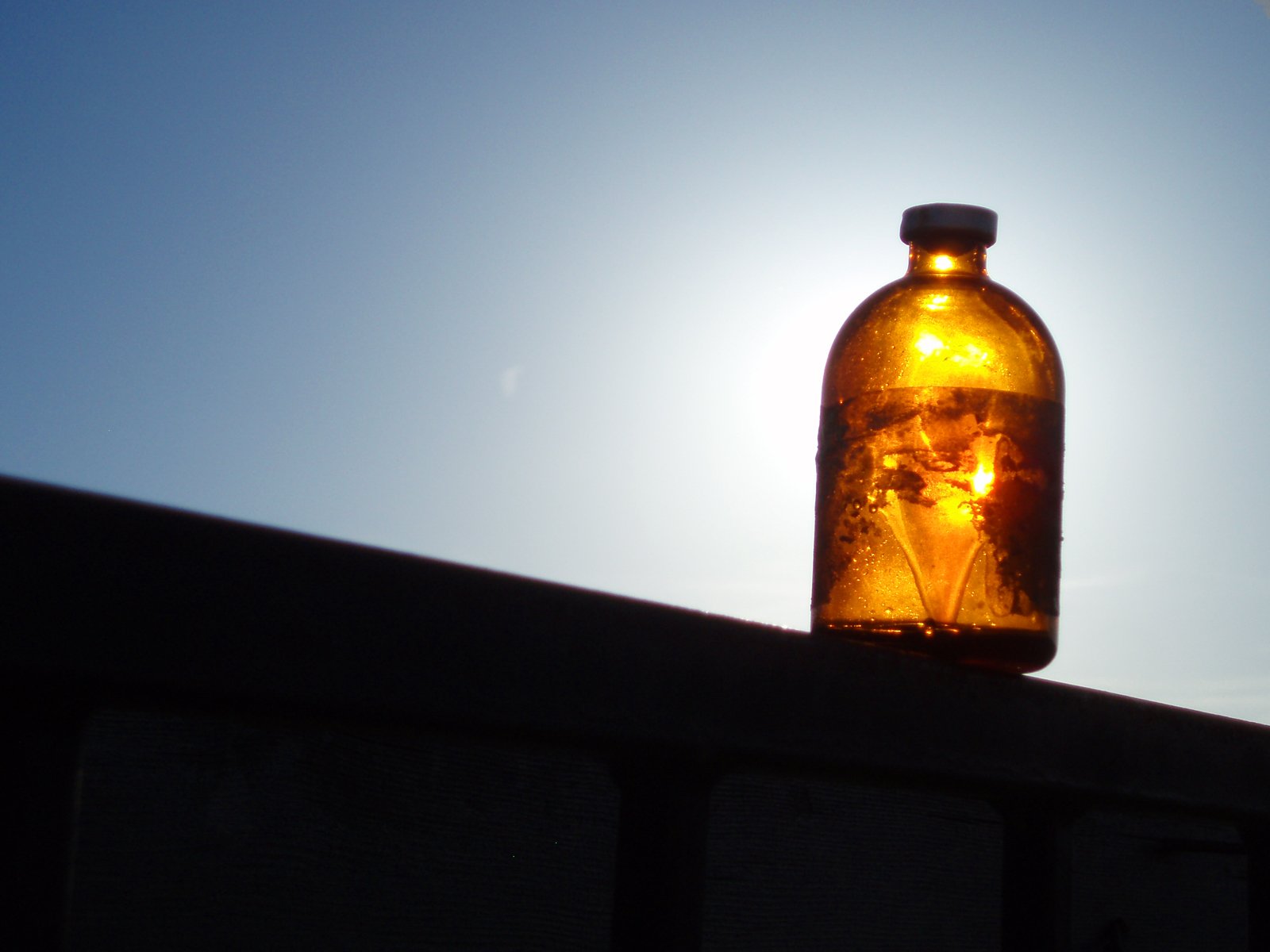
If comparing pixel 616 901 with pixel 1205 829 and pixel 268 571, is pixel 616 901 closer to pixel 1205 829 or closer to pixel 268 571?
pixel 268 571

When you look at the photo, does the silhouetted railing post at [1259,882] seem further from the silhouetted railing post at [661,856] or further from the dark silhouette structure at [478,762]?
the silhouetted railing post at [661,856]

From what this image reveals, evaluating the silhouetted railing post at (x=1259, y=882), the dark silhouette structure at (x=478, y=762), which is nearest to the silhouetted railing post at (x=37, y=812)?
the dark silhouette structure at (x=478, y=762)

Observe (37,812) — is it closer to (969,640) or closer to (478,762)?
(478,762)

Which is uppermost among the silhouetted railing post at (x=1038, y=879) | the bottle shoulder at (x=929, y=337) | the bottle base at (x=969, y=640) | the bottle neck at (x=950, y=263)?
the bottle neck at (x=950, y=263)

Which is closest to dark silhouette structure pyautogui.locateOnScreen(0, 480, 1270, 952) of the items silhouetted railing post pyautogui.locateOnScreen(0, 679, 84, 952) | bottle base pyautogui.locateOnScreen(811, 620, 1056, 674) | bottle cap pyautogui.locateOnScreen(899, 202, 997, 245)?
silhouetted railing post pyautogui.locateOnScreen(0, 679, 84, 952)

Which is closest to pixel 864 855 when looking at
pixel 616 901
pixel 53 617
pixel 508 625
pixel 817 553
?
pixel 817 553

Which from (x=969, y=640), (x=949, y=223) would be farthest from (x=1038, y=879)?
(x=949, y=223)
